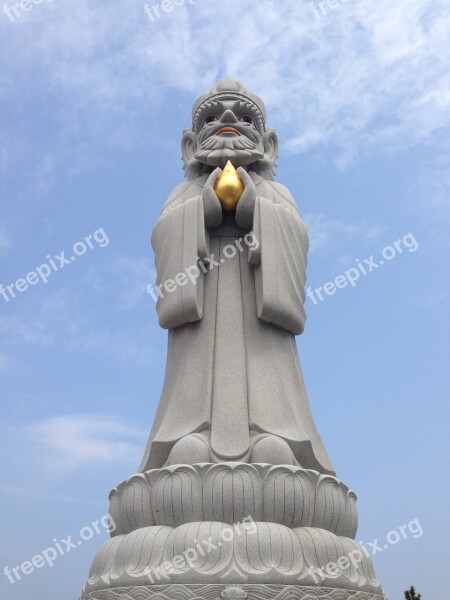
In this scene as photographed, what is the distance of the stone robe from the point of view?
5.78m

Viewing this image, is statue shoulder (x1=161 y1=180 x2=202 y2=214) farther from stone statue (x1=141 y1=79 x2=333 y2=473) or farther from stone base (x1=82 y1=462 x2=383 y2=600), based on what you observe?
stone base (x1=82 y1=462 x2=383 y2=600)

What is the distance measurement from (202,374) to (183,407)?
345 mm

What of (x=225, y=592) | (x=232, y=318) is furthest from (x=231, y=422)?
(x=225, y=592)

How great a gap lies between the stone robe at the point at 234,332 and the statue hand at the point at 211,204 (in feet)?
0.30

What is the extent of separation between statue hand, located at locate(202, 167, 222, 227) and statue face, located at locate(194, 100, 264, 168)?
0.41m

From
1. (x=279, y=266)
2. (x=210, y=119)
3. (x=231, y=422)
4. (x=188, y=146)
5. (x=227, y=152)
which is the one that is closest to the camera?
(x=231, y=422)

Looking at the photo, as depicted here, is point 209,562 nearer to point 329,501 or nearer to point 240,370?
point 329,501

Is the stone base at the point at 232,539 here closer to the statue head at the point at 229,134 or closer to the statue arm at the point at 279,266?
the statue arm at the point at 279,266

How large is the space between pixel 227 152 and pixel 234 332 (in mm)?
Answer: 1925

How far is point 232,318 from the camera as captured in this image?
6.43m

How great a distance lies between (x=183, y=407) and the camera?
5.97m

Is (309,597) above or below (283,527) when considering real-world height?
below

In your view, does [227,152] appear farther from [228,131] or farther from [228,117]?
[228,117]

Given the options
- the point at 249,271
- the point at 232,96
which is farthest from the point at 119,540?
the point at 232,96
